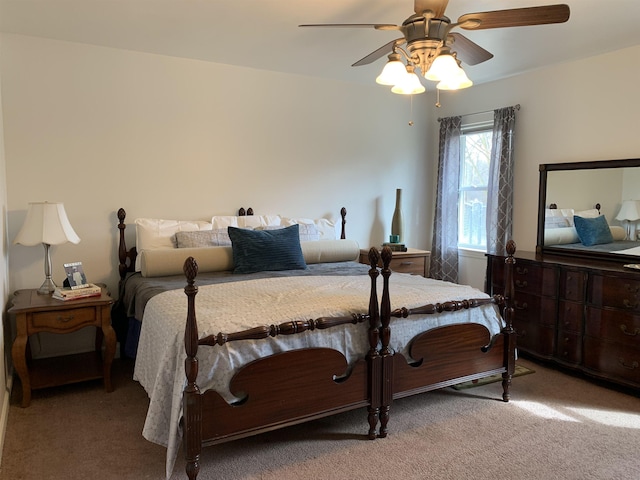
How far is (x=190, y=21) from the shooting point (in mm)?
3006

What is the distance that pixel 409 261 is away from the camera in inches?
171

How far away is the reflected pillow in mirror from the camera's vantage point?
11.7 ft

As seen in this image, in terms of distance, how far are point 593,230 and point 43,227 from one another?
13.0 ft

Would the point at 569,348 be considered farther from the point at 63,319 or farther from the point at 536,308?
the point at 63,319

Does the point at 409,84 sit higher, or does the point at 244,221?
the point at 409,84

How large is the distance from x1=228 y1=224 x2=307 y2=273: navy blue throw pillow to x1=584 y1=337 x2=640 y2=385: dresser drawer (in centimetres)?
207

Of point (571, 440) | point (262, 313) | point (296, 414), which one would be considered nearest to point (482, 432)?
point (571, 440)

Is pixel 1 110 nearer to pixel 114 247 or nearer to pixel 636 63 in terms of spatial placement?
pixel 114 247

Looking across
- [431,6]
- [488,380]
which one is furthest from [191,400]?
[488,380]

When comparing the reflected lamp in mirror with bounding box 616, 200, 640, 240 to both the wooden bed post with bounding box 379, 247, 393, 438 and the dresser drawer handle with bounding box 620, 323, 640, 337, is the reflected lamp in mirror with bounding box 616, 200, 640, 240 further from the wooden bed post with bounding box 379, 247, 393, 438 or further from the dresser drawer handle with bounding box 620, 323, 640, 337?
the wooden bed post with bounding box 379, 247, 393, 438

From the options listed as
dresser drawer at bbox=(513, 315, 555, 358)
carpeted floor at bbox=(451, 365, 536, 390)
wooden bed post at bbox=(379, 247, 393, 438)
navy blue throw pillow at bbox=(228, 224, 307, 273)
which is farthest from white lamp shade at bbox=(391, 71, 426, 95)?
dresser drawer at bbox=(513, 315, 555, 358)

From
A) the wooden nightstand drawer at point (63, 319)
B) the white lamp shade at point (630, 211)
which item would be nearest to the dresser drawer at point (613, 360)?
the white lamp shade at point (630, 211)

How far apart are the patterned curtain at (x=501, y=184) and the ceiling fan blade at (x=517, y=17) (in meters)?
2.18

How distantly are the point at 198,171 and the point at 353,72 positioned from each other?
1640mm
